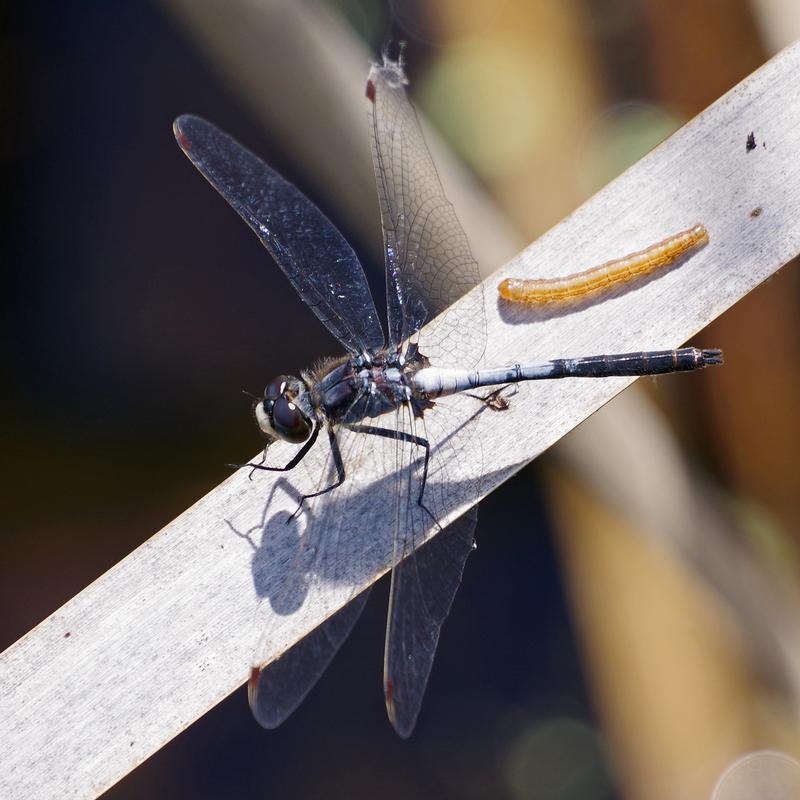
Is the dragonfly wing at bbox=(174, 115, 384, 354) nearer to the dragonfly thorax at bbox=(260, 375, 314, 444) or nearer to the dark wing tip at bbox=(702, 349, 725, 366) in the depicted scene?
the dragonfly thorax at bbox=(260, 375, 314, 444)

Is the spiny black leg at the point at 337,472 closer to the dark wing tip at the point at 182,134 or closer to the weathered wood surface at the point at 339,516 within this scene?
the weathered wood surface at the point at 339,516

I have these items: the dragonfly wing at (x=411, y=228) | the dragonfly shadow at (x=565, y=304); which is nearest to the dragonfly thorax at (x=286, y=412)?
the dragonfly wing at (x=411, y=228)

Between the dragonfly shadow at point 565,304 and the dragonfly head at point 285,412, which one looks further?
the dragonfly head at point 285,412

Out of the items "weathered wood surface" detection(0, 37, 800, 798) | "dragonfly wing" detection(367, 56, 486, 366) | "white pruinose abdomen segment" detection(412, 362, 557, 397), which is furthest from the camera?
"dragonfly wing" detection(367, 56, 486, 366)

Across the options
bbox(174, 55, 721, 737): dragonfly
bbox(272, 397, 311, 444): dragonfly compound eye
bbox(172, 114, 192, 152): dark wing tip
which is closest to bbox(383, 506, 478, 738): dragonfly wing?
bbox(174, 55, 721, 737): dragonfly

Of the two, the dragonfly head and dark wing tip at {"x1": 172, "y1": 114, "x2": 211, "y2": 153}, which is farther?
dark wing tip at {"x1": 172, "y1": 114, "x2": 211, "y2": 153}

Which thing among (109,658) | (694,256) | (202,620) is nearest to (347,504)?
(202,620)

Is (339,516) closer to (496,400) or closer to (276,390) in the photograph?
(496,400)
